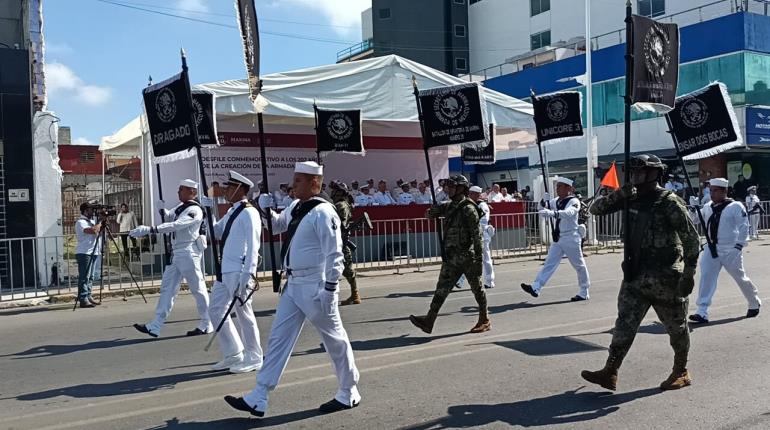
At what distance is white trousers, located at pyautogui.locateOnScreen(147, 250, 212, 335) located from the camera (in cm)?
831

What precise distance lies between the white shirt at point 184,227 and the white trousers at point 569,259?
530 centimetres

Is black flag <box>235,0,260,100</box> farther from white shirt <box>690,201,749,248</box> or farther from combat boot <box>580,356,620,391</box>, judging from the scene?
white shirt <box>690,201,749,248</box>

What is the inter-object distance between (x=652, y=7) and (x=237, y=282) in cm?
3859

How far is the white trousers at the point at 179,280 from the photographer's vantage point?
8.31 meters

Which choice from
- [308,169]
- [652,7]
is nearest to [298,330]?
[308,169]

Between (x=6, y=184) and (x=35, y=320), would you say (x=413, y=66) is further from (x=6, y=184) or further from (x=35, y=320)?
(x=35, y=320)

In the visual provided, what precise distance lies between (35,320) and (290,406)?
6.82 metres

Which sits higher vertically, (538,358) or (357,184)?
(357,184)

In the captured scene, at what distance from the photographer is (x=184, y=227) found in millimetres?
7934

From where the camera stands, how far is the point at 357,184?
20.4 meters

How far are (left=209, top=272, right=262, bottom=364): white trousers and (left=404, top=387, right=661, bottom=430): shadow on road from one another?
2269 mm

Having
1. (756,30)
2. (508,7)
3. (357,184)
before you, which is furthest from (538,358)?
(508,7)

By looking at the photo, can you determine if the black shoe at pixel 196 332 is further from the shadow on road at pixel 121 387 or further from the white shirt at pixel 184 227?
the shadow on road at pixel 121 387

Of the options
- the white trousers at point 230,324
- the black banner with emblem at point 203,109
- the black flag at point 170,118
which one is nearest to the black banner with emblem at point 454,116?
the black banner with emblem at point 203,109
